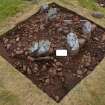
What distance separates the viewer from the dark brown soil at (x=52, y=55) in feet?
13.6

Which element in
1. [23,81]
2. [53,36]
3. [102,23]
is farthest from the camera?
[102,23]

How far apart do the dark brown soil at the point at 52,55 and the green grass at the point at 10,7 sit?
1.35ft

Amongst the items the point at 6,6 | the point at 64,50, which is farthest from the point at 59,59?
the point at 6,6

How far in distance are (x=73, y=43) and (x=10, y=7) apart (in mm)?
1907

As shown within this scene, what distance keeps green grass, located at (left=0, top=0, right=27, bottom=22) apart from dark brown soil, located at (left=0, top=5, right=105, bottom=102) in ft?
1.35

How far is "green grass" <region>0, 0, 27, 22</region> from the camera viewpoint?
17.7 ft

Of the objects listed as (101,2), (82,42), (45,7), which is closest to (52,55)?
(82,42)

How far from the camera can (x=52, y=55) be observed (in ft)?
14.7

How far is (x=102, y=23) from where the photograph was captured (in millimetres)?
5410

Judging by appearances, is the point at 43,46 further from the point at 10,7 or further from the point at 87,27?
the point at 10,7

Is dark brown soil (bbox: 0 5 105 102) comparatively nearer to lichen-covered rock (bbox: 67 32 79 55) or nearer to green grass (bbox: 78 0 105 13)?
lichen-covered rock (bbox: 67 32 79 55)

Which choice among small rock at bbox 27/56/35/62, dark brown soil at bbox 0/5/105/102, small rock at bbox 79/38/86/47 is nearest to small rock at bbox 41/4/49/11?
dark brown soil at bbox 0/5/105/102

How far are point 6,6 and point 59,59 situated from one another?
6.68 feet

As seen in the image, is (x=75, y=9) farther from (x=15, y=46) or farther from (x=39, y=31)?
(x=15, y=46)
